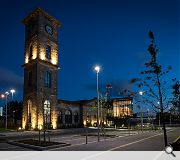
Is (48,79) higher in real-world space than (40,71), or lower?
lower

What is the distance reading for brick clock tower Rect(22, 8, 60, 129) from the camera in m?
45.8

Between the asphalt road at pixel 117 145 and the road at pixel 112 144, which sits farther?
the road at pixel 112 144

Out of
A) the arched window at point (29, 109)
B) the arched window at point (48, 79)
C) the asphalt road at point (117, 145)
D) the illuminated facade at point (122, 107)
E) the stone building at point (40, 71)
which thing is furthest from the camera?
the illuminated facade at point (122, 107)

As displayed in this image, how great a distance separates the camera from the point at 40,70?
153ft

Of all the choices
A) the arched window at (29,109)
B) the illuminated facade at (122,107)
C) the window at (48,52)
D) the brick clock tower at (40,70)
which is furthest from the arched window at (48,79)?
the illuminated facade at (122,107)

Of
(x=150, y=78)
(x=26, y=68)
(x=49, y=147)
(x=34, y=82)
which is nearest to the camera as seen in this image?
(x=150, y=78)

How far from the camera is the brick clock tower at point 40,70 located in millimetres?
45812

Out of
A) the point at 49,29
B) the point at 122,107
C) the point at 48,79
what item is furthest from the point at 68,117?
the point at 122,107

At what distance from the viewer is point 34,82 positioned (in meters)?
46.5

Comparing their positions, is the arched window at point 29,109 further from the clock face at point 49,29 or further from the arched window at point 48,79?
the clock face at point 49,29

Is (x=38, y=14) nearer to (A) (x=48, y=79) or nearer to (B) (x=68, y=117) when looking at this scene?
(A) (x=48, y=79)
